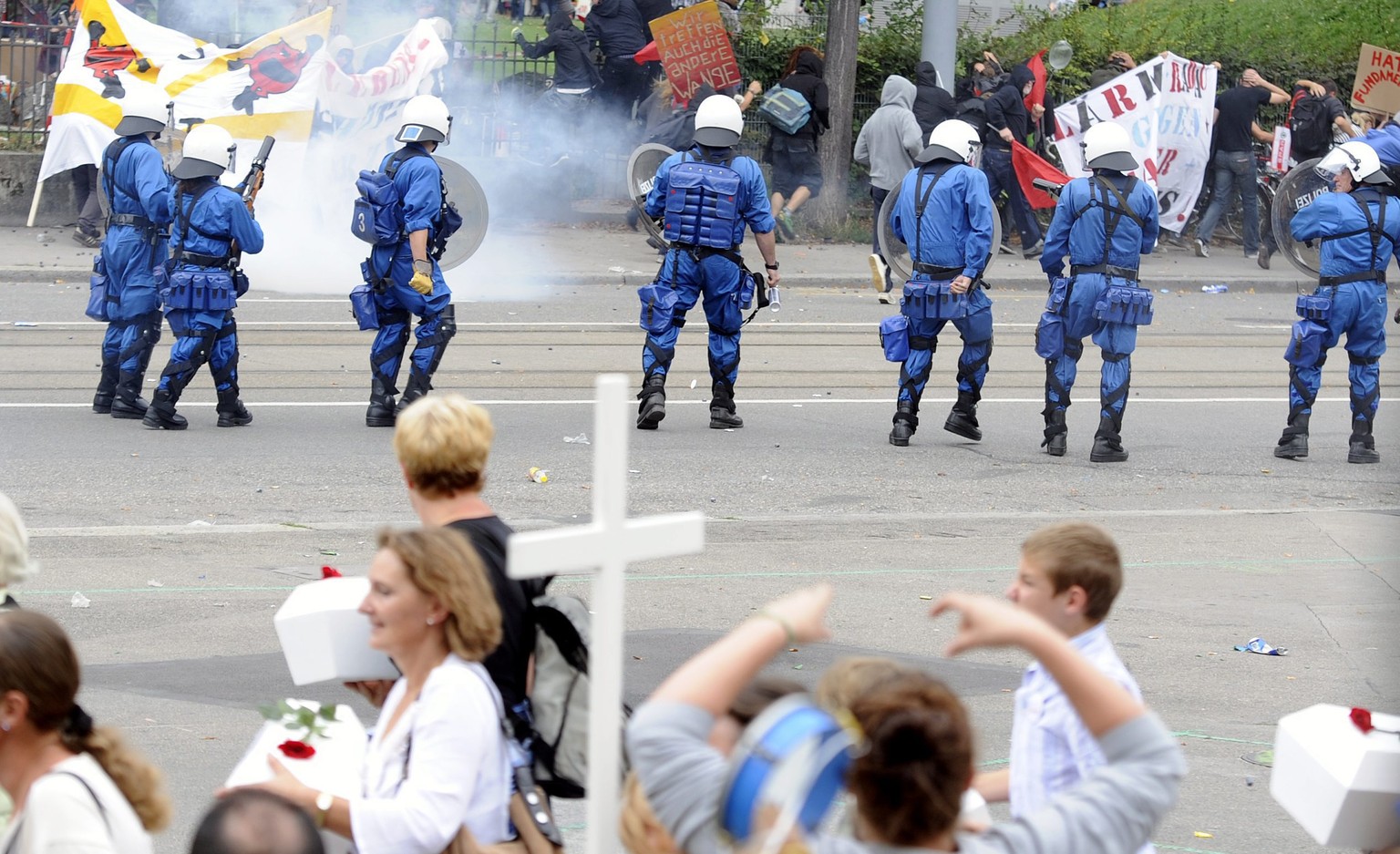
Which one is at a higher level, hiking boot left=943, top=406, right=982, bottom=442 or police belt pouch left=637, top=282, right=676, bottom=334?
police belt pouch left=637, top=282, right=676, bottom=334

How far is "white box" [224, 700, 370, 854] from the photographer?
124 inches

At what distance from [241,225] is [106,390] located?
1494 mm

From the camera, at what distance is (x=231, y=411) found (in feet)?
34.5

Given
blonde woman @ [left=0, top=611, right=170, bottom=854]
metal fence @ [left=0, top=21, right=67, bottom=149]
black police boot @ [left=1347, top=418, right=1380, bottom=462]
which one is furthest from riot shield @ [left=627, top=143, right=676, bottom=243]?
blonde woman @ [left=0, top=611, right=170, bottom=854]

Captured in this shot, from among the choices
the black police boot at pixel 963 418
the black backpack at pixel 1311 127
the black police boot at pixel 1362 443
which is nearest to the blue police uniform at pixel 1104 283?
the black police boot at pixel 963 418

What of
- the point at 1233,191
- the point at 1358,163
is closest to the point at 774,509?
the point at 1358,163

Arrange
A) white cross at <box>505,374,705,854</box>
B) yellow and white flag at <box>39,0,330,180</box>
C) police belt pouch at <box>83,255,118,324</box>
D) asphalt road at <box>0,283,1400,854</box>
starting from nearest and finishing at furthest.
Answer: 1. white cross at <box>505,374,705,854</box>
2. asphalt road at <box>0,283,1400,854</box>
3. police belt pouch at <box>83,255,118,324</box>
4. yellow and white flag at <box>39,0,330,180</box>

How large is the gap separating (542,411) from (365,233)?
5.41 feet

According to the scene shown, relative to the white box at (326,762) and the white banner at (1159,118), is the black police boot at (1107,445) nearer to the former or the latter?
the white box at (326,762)

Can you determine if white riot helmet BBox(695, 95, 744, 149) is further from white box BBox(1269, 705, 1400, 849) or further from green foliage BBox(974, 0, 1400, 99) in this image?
green foliage BBox(974, 0, 1400, 99)

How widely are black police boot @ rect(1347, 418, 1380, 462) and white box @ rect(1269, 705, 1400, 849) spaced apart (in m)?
7.87

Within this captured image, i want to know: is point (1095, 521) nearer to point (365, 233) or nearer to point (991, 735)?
point (991, 735)

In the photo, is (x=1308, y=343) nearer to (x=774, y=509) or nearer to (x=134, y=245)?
(x=774, y=509)

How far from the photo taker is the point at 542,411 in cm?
1130
